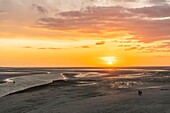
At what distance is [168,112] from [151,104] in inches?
255

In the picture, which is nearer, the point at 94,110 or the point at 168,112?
the point at 168,112

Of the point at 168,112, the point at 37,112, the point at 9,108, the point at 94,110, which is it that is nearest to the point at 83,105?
the point at 94,110

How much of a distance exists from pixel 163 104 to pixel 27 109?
17.1m

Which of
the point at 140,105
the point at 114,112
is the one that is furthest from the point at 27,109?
the point at 140,105

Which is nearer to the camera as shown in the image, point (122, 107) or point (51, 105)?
point (122, 107)

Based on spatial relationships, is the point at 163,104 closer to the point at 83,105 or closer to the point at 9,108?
the point at 83,105

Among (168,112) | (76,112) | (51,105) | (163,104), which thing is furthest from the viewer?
(51,105)

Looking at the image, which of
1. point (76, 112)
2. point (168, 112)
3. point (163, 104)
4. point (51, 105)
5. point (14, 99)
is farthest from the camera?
point (14, 99)

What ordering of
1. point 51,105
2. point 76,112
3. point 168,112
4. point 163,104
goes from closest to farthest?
1. point 168,112
2. point 76,112
3. point 163,104
4. point 51,105

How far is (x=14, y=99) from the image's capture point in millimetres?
46688

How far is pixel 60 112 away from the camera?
34500 mm

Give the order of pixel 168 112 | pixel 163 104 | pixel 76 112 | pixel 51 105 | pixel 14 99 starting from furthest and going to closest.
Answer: pixel 14 99, pixel 51 105, pixel 163 104, pixel 76 112, pixel 168 112

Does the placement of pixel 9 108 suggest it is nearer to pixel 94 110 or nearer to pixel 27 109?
pixel 27 109

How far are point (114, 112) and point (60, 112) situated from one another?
6.31m
